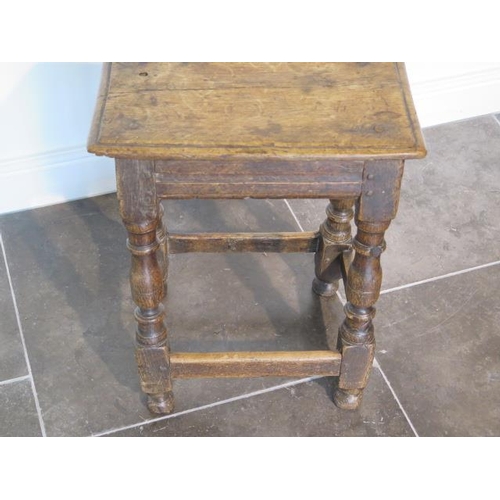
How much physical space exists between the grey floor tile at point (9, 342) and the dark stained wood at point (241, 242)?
1.31 feet

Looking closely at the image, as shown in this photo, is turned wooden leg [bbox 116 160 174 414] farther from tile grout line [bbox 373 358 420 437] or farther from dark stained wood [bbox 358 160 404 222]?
tile grout line [bbox 373 358 420 437]

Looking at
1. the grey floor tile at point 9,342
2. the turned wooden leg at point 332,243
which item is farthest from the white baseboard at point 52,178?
the turned wooden leg at point 332,243

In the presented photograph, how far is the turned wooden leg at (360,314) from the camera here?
1.34 m

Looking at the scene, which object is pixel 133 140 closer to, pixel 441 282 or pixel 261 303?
pixel 261 303

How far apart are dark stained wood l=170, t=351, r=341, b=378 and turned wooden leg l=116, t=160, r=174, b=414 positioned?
4 centimetres

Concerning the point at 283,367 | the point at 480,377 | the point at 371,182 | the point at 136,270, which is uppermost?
the point at 371,182

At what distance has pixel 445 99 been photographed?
2355 millimetres

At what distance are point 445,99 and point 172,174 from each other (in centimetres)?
138

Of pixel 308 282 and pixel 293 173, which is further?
pixel 308 282

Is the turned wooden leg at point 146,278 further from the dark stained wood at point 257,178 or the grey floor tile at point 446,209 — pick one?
the grey floor tile at point 446,209

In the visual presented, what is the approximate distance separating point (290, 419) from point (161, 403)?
0.88 feet

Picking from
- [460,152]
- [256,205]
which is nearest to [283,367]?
[256,205]

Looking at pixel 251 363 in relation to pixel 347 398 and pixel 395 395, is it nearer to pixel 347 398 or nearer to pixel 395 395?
pixel 347 398

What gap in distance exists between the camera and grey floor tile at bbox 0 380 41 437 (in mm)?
1573
